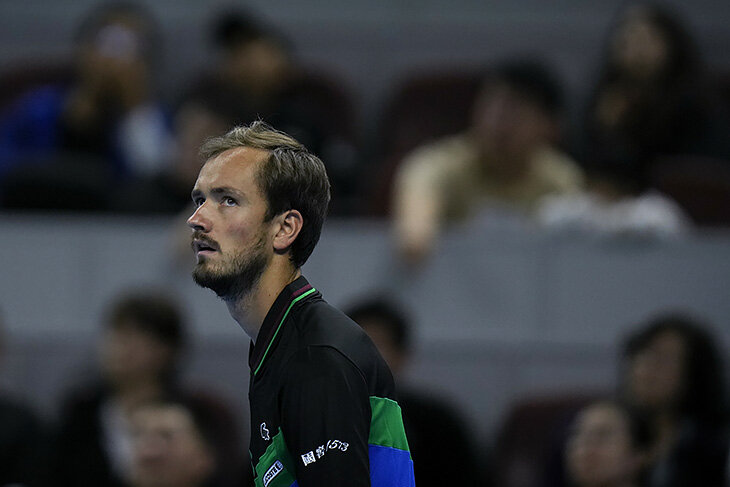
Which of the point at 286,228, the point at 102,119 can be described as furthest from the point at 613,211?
the point at 286,228

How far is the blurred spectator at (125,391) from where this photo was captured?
16.2 feet

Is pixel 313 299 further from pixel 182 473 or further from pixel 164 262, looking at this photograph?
pixel 164 262

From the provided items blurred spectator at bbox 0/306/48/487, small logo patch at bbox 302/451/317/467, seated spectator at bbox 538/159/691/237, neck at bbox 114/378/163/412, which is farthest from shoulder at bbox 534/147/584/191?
small logo patch at bbox 302/451/317/467

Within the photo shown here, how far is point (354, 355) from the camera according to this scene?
7.08ft

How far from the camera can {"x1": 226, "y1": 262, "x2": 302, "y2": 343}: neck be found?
7.56 feet

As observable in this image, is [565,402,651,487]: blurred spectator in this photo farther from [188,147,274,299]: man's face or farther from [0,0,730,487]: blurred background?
[188,147,274,299]: man's face

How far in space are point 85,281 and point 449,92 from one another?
237cm

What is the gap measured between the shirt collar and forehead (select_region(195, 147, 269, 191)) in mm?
215

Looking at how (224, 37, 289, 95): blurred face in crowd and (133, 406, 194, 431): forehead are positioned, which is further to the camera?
(224, 37, 289, 95): blurred face in crowd

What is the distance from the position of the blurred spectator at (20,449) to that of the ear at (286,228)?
9.73ft

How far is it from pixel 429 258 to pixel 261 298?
3.16 metres

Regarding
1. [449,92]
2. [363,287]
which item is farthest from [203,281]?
[449,92]

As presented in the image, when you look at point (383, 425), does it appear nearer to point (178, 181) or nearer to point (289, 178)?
point (289, 178)

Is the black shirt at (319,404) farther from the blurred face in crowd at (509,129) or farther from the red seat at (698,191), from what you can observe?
the red seat at (698,191)
